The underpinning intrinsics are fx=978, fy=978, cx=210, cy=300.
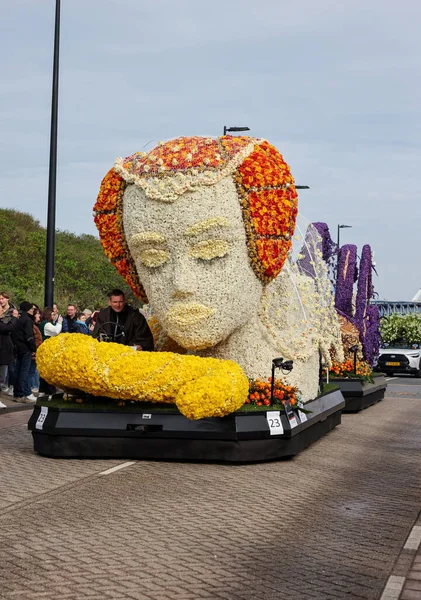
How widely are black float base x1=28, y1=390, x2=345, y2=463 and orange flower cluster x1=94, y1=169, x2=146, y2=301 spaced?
1919mm

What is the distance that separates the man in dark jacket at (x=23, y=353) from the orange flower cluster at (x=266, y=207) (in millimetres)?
7331

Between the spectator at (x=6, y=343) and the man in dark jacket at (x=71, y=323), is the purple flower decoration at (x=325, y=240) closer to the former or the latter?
the man in dark jacket at (x=71, y=323)

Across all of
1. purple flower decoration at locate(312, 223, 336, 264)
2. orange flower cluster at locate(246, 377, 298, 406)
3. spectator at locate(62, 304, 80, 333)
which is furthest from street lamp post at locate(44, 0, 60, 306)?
orange flower cluster at locate(246, 377, 298, 406)

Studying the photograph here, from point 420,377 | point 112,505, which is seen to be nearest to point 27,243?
point 420,377

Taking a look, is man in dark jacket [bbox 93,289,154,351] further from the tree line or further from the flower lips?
the tree line

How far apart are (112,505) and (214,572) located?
220 cm

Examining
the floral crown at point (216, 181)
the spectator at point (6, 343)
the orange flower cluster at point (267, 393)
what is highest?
the floral crown at point (216, 181)

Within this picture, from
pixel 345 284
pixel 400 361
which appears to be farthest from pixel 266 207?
pixel 400 361

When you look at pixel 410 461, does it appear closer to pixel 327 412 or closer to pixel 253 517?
pixel 327 412

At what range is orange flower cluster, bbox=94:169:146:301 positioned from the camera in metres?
11.4

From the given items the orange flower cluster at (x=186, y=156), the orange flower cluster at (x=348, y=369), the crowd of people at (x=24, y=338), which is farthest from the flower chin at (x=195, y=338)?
the orange flower cluster at (x=348, y=369)

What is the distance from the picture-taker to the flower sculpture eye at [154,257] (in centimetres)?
1084

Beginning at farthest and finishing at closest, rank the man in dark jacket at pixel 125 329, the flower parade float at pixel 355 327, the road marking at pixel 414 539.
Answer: the flower parade float at pixel 355 327, the man in dark jacket at pixel 125 329, the road marking at pixel 414 539

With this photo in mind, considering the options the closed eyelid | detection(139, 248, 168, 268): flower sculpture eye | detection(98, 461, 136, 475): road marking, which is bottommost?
detection(98, 461, 136, 475): road marking
